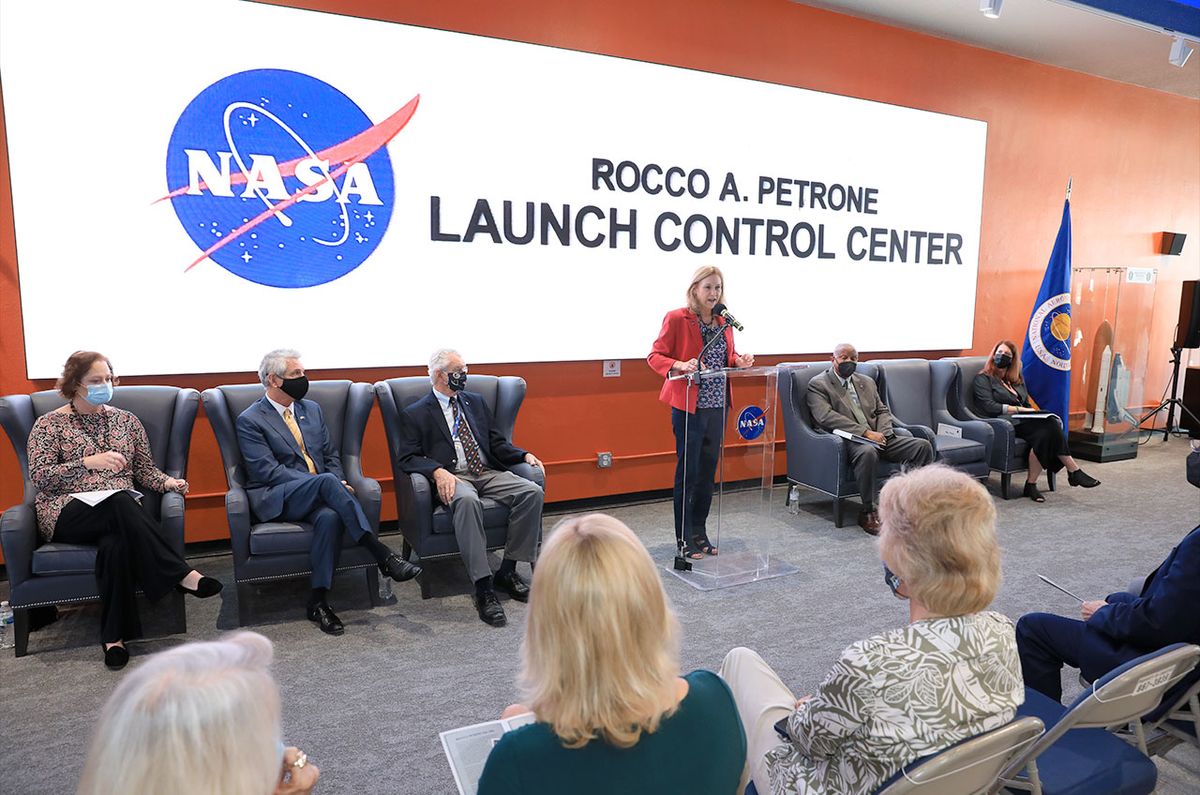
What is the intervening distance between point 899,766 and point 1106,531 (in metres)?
4.88

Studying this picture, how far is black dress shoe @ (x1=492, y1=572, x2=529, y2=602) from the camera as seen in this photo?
401 centimetres

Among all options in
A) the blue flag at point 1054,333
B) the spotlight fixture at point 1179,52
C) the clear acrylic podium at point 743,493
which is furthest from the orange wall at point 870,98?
the spotlight fixture at point 1179,52

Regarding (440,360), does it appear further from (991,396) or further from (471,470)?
(991,396)

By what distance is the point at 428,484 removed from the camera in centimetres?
392

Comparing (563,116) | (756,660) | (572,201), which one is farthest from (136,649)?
(563,116)

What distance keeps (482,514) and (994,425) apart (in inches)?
174

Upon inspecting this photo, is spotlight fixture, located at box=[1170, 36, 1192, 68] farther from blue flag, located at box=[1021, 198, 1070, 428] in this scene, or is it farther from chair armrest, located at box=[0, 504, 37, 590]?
chair armrest, located at box=[0, 504, 37, 590]

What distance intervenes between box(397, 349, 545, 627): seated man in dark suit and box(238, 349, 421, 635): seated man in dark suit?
35 centimetres

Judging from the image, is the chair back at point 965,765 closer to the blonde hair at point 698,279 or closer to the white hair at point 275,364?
the blonde hair at point 698,279

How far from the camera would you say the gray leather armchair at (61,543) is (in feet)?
10.5

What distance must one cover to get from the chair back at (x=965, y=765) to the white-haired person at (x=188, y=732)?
1.10 meters

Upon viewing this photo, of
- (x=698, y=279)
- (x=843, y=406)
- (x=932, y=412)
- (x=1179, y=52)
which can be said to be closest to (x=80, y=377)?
(x=698, y=279)

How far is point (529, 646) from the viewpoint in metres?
1.31

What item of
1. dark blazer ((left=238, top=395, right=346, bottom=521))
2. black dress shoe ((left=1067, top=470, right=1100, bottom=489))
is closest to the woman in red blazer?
dark blazer ((left=238, top=395, right=346, bottom=521))
